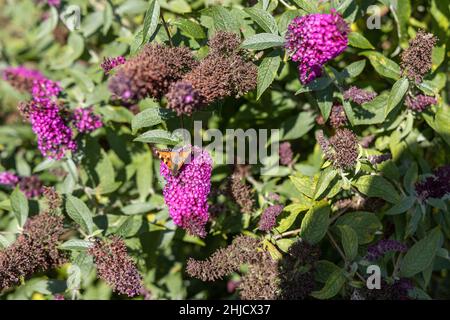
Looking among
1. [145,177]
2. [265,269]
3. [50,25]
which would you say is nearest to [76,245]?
[145,177]

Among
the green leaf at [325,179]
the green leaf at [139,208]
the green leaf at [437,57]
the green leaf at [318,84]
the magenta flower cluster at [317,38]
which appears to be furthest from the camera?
the green leaf at [139,208]

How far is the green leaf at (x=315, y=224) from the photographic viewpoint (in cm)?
175

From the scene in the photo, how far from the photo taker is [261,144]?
2246 mm

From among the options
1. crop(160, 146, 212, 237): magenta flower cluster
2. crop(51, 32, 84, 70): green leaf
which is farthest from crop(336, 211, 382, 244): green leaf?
crop(51, 32, 84, 70): green leaf

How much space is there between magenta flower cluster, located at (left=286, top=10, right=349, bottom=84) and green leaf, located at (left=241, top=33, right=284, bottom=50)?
0.05 meters

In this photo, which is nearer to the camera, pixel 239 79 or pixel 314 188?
pixel 239 79

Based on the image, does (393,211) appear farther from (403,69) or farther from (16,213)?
(16,213)

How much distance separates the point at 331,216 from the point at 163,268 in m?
1.05

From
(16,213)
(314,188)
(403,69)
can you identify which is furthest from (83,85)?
(403,69)

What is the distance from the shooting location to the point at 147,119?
170cm

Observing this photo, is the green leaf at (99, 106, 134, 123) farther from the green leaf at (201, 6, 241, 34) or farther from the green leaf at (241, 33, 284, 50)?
the green leaf at (241, 33, 284, 50)

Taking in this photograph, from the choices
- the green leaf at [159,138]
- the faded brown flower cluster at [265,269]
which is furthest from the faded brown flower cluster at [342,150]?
the green leaf at [159,138]

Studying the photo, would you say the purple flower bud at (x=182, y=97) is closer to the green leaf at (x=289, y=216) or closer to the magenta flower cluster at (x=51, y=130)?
the green leaf at (x=289, y=216)

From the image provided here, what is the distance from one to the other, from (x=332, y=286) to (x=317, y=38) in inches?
34.5
